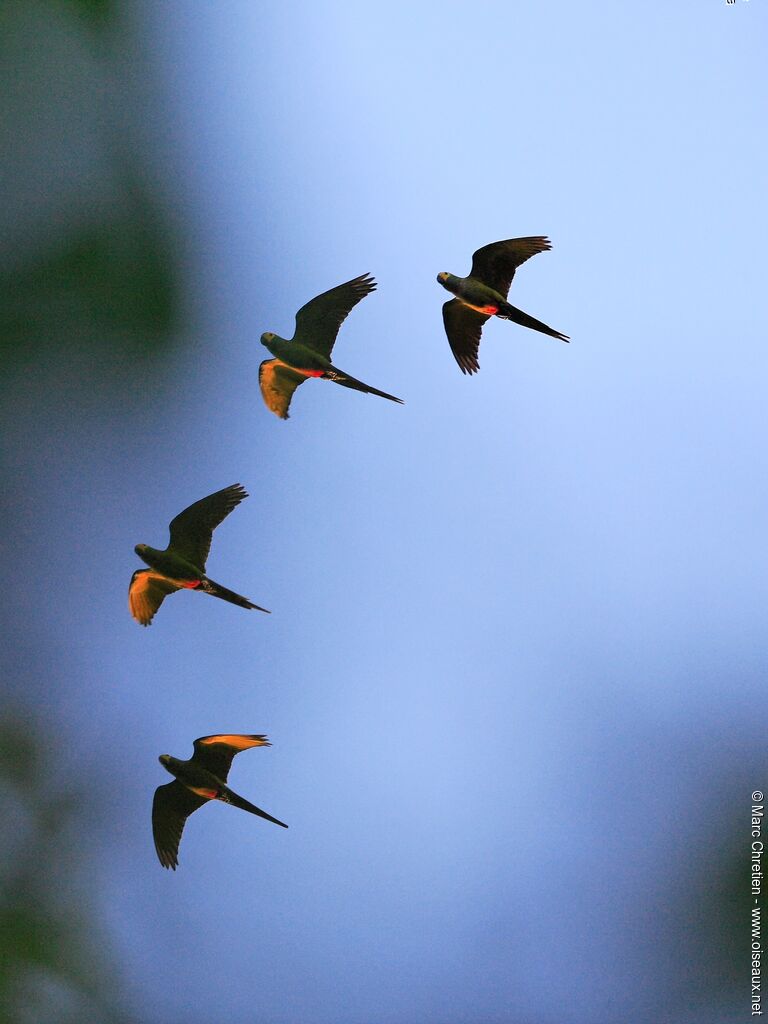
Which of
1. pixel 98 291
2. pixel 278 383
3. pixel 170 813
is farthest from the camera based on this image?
pixel 98 291

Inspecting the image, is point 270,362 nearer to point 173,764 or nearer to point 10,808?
point 173,764

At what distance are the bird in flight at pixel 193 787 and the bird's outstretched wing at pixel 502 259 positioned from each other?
14.4 feet

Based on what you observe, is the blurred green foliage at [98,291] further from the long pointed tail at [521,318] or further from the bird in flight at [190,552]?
the long pointed tail at [521,318]

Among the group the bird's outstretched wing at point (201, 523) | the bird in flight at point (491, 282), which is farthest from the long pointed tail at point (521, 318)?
the bird's outstretched wing at point (201, 523)

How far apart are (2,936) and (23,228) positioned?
7996 mm

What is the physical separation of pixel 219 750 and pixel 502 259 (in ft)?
16.3

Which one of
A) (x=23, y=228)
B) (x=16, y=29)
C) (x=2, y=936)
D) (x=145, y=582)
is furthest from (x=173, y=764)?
(x=16, y=29)

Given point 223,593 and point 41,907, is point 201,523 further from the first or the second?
point 41,907

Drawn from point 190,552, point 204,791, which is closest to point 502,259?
point 190,552

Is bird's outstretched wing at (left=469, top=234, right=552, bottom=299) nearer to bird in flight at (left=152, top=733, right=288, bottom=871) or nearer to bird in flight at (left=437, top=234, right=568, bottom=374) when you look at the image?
bird in flight at (left=437, top=234, right=568, bottom=374)

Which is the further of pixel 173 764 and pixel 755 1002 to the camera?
pixel 755 1002

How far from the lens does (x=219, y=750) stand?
907 centimetres

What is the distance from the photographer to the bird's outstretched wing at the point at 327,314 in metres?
8.59

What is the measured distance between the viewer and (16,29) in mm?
10211
